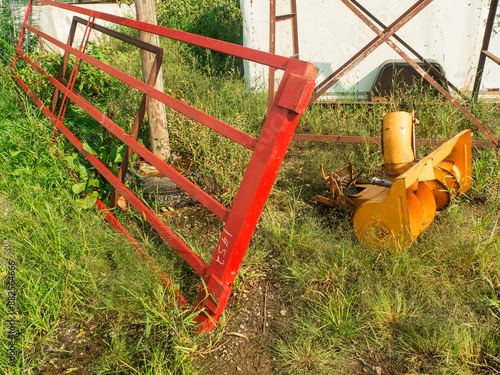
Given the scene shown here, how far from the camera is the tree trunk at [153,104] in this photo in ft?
11.1

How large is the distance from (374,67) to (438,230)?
3082 millimetres

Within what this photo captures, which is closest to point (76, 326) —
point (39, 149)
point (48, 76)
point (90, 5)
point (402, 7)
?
point (39, 149)

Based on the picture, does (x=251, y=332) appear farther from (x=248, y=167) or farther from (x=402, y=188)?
(x=402, y=188)

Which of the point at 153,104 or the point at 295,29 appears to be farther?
the point at 295,29

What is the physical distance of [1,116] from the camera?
4449 millimetres

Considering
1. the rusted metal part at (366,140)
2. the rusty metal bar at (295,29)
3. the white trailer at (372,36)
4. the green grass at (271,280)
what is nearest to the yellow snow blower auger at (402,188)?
the green grass at (271,280)

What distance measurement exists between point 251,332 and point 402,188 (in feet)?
4.20

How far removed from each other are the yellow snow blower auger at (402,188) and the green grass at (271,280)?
0.51 feet

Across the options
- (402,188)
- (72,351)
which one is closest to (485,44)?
(402,188)

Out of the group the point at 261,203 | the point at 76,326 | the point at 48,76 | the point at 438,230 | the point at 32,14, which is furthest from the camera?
the point at 32,14

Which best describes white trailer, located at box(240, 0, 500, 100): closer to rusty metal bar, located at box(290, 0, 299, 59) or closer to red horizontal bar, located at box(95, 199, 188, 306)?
rusty metal bar, located at box(290, 0, 299, 59)

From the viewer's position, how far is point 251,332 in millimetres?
2230

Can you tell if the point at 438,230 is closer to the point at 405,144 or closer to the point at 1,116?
the point at 405,144

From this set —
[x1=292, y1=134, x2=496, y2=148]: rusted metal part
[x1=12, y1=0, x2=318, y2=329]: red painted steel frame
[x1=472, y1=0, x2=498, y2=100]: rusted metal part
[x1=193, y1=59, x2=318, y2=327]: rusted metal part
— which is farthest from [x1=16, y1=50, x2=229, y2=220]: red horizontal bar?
[x1=472, y1=0, x2=498, y2=100]: rusted metal part
